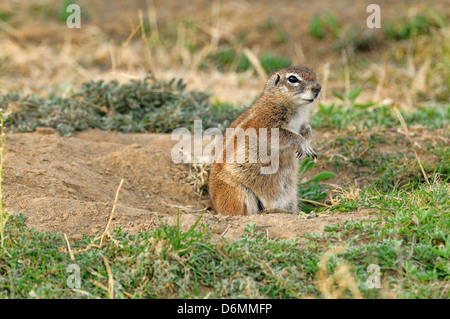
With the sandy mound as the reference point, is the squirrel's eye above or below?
above

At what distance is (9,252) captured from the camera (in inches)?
138

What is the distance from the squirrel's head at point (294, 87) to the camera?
15.9ft

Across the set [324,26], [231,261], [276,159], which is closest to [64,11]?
[324,26]

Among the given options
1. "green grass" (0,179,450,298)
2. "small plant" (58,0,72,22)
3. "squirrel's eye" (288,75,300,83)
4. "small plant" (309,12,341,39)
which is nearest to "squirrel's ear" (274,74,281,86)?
"squirrel's eye" (288,75,300,83)

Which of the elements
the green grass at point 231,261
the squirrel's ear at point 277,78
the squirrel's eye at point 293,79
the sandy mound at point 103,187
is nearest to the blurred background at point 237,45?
the sandy mound at point 103,187

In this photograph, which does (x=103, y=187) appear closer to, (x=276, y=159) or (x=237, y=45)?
(x=276, y=159)

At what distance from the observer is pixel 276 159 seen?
4.93 metres

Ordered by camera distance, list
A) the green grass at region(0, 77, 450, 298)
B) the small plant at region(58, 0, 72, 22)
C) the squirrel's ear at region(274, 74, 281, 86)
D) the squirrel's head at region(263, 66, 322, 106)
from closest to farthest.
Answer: the green grass at region(0, 77, 450, 298), the squirrel's head at region(263, 66, 322, 106), the squirrel's ear at region(274, 74, 281, 86), the small plant at region(58, 0, 72, 22)

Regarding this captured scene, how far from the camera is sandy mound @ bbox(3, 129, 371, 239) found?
393 centimetres

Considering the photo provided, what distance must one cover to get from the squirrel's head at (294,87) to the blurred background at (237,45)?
9.48 ft

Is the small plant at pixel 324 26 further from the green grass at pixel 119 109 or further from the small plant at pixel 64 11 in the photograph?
the green grass at pixel 119 109

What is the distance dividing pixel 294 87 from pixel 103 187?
1.70 m

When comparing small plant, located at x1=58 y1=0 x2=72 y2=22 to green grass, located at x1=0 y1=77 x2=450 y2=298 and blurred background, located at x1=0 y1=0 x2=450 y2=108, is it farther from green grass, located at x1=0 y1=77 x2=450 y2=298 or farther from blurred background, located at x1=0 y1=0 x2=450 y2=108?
green grass, located at x1=0 y1=77 x2=450 y2=298

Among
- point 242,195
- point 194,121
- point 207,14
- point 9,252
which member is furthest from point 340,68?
point 9,252
